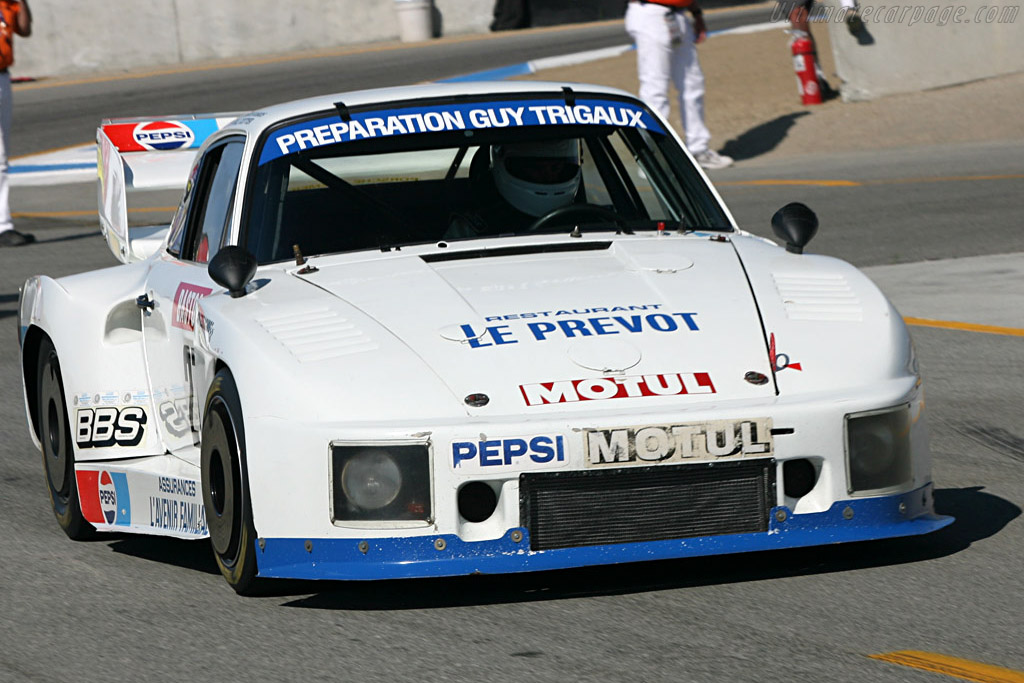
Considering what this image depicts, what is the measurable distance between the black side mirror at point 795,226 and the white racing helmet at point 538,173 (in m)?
0.73

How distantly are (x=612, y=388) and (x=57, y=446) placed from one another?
2.41 metres

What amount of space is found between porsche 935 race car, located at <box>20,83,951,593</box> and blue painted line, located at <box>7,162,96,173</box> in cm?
1514

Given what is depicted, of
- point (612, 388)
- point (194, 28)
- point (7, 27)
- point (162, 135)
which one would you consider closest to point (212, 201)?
point (612, 388)

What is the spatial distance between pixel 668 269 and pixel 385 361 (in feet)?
3.32

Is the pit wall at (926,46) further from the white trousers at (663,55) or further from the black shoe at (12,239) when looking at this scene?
the black shoe at (12,239)

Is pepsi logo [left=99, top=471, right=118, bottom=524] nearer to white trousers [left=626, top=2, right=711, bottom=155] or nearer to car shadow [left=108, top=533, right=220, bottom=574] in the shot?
car shadow [left=108, top=533, right=220, bottom=574]

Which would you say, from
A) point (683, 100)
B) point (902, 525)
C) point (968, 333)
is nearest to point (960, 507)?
point (902, 525)

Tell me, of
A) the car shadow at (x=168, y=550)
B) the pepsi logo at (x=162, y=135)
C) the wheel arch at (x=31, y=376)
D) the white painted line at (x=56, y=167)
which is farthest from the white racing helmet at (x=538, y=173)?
the white painted line at (x=56, y=167)

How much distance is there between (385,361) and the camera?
4508 millimetres

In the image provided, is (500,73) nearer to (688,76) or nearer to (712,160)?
(712,160)

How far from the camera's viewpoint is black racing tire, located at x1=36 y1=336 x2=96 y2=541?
5.64m

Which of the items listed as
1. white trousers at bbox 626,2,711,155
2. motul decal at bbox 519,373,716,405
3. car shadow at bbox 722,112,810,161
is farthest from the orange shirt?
motul decal at bbox 519,373,716,405

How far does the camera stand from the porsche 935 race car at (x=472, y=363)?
4.31 metres

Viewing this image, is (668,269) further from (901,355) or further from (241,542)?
(241,542)
